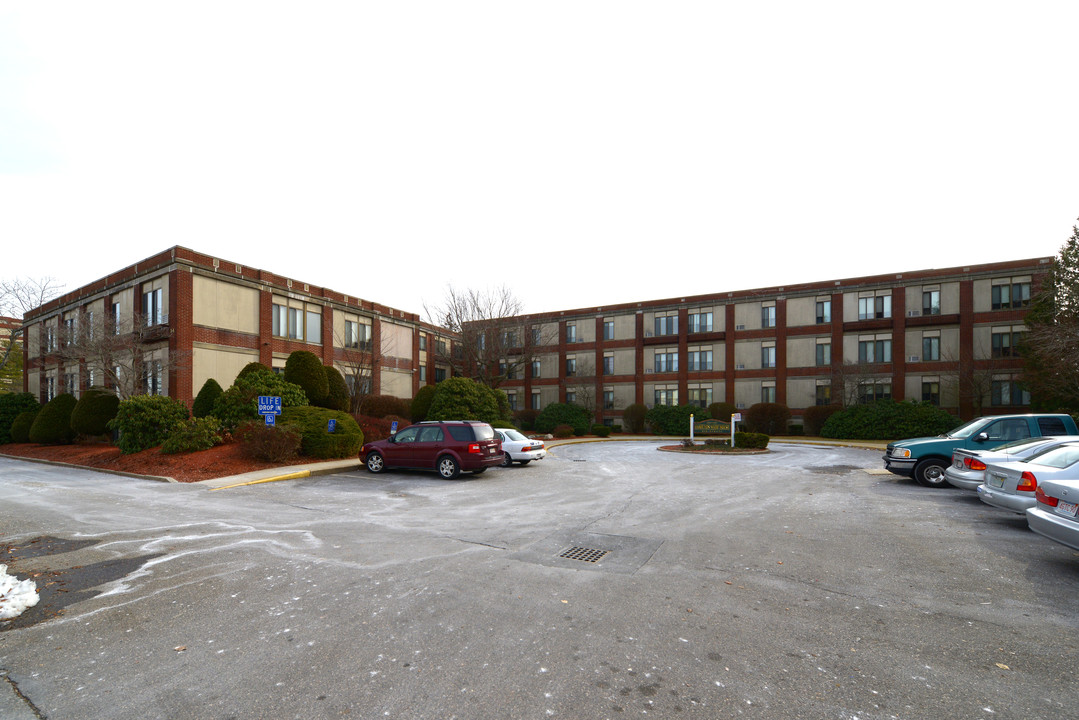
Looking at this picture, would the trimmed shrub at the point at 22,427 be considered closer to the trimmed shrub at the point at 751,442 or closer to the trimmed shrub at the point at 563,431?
the trimmed shrub at the point at 563,431

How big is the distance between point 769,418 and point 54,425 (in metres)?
42.7

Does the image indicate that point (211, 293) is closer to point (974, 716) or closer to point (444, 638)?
point (444, 638)

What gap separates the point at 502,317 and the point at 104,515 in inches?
1199

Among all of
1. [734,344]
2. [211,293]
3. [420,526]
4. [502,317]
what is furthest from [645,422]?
[420,526]

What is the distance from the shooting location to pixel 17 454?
25.0m

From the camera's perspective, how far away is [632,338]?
4709 centimetres

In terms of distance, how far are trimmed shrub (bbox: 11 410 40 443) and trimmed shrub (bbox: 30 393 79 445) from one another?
116 inches

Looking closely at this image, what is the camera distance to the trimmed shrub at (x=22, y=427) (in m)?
29.6

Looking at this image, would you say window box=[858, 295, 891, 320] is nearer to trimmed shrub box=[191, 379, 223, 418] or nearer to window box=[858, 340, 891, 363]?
window box=[858, 340, 891, 363]

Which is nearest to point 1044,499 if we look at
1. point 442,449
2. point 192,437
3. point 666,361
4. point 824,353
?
point 442,449

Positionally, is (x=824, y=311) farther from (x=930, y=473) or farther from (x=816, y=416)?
(x=930, y=473)

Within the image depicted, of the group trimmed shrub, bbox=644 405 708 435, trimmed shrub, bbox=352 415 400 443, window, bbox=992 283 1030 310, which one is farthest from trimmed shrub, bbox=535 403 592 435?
window, bbox=992 283 1030 310

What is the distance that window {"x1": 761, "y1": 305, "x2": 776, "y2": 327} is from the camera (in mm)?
41847

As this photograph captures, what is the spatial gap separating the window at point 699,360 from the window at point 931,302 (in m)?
14.8
